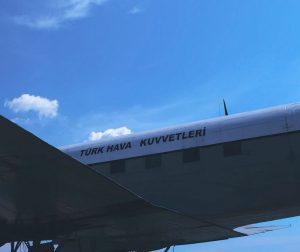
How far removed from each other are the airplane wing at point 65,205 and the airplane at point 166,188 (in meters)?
0.02

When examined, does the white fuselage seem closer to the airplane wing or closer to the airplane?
the airplane

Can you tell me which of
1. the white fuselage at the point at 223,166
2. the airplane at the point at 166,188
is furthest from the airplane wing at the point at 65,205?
the white fuselage at the point at 223,166

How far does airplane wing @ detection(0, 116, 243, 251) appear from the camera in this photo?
8211 mm

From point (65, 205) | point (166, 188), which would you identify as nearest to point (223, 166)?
point (166, 188)

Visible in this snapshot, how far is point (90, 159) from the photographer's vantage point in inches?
526

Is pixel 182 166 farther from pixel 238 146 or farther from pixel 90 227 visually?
pixel 90 227

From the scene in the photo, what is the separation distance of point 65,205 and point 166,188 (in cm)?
292

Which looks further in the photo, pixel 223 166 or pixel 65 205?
pixel 223 166

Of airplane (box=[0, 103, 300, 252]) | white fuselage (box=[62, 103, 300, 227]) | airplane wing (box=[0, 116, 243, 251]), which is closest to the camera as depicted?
airplane wing (box=[0, 116, 243, 251])

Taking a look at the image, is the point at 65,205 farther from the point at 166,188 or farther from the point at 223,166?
the point at 223,166

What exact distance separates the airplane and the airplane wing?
0.02 metres

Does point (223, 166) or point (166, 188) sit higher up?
point (223, 166)

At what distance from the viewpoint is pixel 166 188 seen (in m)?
11.9

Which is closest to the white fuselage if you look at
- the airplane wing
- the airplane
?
the airplane
